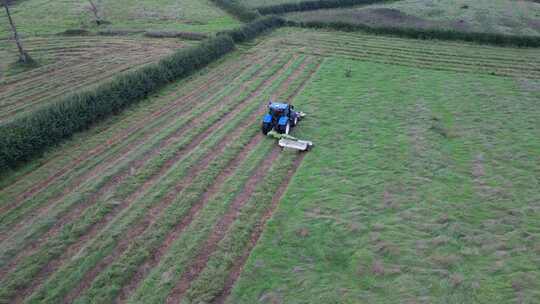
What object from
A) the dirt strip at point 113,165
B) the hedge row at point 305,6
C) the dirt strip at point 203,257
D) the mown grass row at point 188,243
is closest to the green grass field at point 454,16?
the hedge row at point 305,6

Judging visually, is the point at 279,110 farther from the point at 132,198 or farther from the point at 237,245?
the point at 237,245

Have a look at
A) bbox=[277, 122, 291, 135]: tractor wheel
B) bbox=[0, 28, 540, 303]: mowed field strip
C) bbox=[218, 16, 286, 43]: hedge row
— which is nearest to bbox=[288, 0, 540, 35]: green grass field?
bbox=[218, 16, 286, 43]: hedge row

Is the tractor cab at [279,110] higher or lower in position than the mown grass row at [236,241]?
higher

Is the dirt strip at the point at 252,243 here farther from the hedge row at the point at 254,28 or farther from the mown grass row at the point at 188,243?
the hedge row at the point at 254,28

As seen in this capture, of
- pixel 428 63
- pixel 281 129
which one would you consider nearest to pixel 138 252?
pixel 281 129

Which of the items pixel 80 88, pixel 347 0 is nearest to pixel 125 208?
pixel 80 88

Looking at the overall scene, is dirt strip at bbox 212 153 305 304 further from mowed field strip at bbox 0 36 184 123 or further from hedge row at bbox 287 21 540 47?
hedge row at bbox 287 21 540 47
